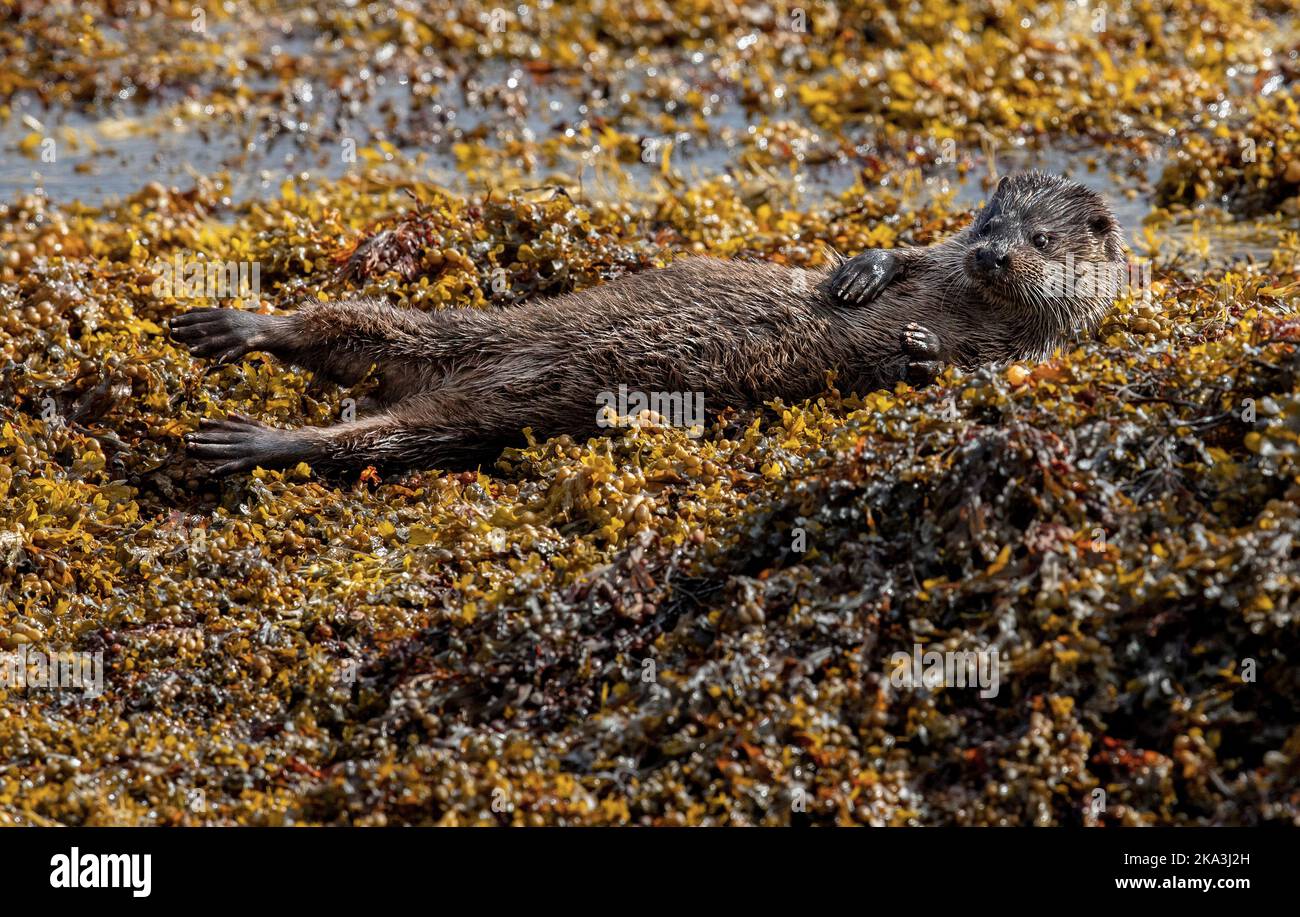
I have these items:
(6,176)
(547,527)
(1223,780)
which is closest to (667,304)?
(547,527)

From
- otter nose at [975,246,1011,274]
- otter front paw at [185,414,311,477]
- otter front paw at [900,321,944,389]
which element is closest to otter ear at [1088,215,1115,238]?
otter nose at [975,246,1011,274]

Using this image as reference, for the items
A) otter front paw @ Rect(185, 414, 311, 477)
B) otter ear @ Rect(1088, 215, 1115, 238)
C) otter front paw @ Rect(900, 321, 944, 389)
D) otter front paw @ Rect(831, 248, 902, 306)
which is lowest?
otter front paw @ Rect(185, 414, 311, 477)

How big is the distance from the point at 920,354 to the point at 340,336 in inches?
81.8

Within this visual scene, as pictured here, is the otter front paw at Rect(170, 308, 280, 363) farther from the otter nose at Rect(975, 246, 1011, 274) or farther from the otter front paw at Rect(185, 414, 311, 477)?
the otter nose at Rect(975, 246, 1011, 274)

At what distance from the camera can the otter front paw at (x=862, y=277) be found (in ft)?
17.0

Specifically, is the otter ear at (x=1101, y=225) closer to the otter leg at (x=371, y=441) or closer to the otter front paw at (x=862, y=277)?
the otter front paw at (x=862, y=277)

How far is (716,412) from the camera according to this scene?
16.7 feet

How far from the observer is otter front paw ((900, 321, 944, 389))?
4887mm

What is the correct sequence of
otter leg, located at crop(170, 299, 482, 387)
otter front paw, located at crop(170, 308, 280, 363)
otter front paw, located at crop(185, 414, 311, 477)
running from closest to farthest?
otter front paw, located at crop(185, 414, 311, 477) → otter leg, located at crop(170, 299, 482, 387) → otter front paw, located at crop(170, 308, 280, 363)

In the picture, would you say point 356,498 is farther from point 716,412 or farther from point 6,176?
point 6,176

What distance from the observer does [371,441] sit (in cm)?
501

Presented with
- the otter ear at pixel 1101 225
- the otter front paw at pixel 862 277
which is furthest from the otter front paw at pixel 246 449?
the otter ear at pixel 1101 225

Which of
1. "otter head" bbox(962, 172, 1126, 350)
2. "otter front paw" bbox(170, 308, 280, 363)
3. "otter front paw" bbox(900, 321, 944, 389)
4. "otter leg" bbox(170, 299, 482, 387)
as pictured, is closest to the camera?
"otter front paw" bbox(900, 321, 944, 389)

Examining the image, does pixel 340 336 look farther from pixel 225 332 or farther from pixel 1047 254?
pixel 1047 254
